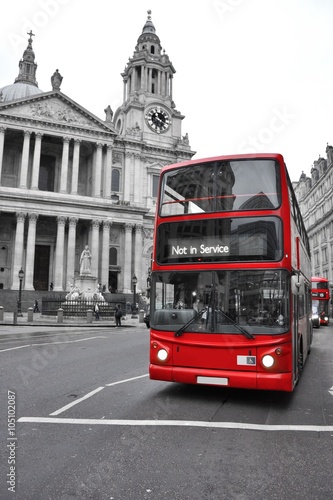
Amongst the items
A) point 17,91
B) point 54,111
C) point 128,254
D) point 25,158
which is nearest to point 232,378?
point 128,254

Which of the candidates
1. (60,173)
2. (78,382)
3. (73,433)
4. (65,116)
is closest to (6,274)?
(60,173)

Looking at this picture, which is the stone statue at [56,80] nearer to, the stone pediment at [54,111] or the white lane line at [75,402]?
the stone pediment at [54,111]

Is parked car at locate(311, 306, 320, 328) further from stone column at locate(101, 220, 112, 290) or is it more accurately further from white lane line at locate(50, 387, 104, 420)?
white lane line at locate(50, 387, 104, 420)

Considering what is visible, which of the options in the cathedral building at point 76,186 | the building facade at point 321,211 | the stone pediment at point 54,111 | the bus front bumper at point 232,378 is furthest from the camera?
the building facade at point 321,211

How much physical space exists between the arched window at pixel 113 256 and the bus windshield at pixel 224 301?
4125 cm

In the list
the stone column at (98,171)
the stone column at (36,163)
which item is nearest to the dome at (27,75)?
the stone column at (36,163)

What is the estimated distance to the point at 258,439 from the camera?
4.80 meters

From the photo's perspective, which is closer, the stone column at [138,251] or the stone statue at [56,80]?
the stone statue at [56,80]

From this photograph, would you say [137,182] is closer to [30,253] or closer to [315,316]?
[30,253]

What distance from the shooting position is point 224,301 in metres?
6.39

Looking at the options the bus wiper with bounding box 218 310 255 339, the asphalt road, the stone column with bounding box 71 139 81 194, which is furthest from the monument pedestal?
the bus wiper with bounding box 218 310 255 339

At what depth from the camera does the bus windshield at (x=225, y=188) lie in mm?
6609

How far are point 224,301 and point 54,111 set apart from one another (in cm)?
4488

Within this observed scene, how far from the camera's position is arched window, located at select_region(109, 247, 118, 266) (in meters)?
47.8
